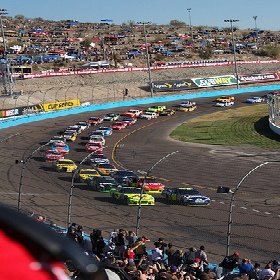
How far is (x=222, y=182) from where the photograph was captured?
1320 inches

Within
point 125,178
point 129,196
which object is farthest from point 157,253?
point 125,178

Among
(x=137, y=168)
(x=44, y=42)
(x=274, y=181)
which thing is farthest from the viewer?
(x=44, y=42)

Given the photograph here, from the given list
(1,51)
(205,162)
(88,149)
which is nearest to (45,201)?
(205,162)

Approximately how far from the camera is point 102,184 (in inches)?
1258

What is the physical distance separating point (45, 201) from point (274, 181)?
1149cm

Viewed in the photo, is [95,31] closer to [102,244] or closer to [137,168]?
[137,168]

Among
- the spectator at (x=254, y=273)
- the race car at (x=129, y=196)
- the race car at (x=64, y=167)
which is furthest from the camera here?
the race car at (x=64, y=167)

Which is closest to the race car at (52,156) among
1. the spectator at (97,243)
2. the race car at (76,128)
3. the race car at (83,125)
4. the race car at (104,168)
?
the race car at (104,168)

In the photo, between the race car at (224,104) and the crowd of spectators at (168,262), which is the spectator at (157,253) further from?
the race car at (224,104)

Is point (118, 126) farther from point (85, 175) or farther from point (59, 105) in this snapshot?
point (85, 175)

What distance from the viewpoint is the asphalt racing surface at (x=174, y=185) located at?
21.6 metres

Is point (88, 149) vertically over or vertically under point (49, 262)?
under

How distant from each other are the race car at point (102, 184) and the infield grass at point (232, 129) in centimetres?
1781

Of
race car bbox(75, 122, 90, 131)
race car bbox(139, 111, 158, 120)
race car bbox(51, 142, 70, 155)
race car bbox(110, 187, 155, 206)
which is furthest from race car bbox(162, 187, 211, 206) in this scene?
race car bbox(139, 111, 158, 120)
